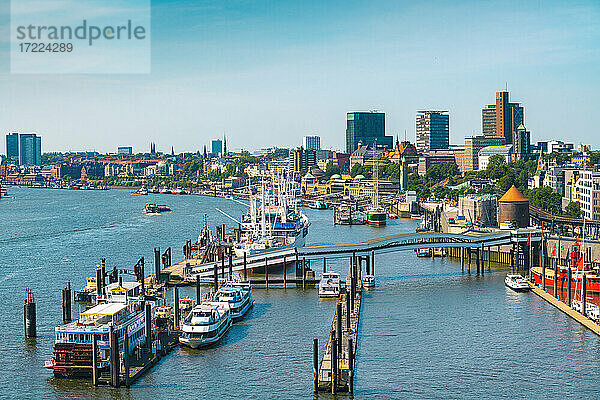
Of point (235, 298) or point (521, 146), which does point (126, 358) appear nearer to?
point (235, 298)

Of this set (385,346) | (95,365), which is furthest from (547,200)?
(95,365)

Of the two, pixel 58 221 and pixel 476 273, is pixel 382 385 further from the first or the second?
pixel 58 221

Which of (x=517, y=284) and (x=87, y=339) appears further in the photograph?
(x=517, y=284)

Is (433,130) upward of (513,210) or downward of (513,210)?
upward

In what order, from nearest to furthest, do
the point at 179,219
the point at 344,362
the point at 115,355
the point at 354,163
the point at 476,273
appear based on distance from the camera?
the point at 115,355 → the point at 344,362 → the point at 476,273 → the point at 179,219 → the point at 354,163

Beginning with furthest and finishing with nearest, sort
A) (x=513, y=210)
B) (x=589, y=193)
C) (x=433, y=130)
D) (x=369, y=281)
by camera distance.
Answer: (x=433, y=130), (x=589, y=193), (x=513, y=210), (x=369, y=281)

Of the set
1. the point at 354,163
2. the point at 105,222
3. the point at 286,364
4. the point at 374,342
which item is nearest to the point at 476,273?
the point at 374,342

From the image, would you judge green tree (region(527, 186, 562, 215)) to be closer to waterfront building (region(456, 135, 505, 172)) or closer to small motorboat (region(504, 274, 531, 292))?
small motorboat (region(504, 274, 531, 292))

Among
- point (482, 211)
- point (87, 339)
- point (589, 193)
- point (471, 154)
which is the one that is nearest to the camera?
point (87, 339)
